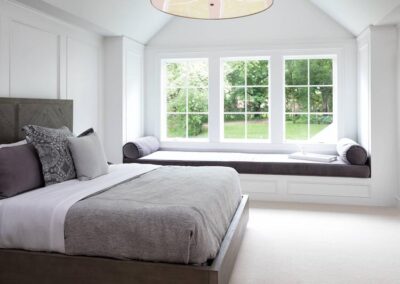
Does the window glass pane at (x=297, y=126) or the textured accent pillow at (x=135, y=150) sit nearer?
the textured accent pillow at (x=135, y=150)

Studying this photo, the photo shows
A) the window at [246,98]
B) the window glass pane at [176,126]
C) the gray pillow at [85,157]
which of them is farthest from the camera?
the window glass pane at [176,126]

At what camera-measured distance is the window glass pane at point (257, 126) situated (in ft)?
18.0

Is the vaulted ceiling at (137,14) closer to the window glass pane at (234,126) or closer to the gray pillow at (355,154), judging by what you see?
the gray pillow at (355,154)

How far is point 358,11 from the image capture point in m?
4.17

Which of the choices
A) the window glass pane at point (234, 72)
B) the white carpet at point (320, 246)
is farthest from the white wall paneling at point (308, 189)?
the window glass pane at point (234, 72)

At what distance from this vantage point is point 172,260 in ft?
6.29

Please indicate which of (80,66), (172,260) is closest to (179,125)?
(80,66)

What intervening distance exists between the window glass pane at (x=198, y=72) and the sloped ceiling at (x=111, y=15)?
0.74 meters

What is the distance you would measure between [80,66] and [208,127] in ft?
6.83

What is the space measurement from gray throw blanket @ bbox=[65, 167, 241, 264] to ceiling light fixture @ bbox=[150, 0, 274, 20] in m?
1.43

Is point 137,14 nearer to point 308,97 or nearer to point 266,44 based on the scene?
point 266,44

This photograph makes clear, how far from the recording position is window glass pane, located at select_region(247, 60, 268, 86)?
542 centimetres

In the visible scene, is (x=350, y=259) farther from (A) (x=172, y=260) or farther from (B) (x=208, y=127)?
(B) (x=208, y=127)

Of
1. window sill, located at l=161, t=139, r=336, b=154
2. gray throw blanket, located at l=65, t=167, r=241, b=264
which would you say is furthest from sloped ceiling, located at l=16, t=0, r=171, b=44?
gray throw blanket, located at l=65, t=167, r=241, b=264
